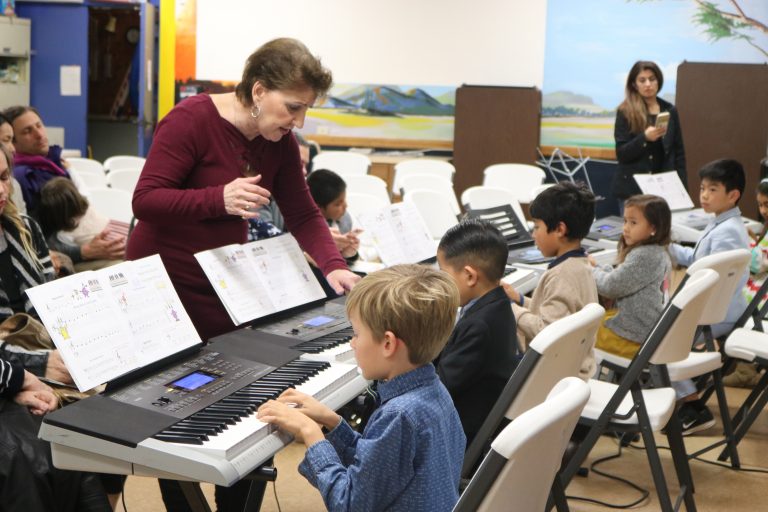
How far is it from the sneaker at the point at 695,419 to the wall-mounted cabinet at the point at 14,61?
7216 millimetres

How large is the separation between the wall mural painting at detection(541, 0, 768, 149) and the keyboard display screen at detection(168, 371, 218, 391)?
26.1 feet

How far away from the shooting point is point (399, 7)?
10.0 metres

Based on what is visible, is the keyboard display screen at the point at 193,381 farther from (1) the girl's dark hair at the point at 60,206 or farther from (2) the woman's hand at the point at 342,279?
(1) the girl's dark hair at the point at 60,206

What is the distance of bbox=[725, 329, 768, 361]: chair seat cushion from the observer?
390 cm

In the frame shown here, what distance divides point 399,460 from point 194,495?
0.58 m

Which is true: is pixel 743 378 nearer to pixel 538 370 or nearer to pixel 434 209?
pixel 434 209

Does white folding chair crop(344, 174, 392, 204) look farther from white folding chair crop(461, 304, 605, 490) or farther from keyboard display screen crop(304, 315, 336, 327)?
white folding chair crop(461, 304, 605, 490)

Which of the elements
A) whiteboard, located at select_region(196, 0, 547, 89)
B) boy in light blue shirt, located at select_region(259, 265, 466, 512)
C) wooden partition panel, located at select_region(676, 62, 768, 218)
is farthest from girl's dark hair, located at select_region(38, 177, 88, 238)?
wooden partition panel, located at select_region(676, 62, 768, 218)

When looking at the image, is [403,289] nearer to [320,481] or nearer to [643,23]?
[320,481]

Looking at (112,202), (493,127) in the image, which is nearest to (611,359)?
(112,202)

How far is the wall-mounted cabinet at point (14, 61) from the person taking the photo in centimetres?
892

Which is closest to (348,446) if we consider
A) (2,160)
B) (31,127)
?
(2,160)

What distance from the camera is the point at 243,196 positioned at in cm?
236

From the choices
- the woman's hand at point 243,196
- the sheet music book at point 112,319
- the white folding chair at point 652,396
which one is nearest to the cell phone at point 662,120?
the white folding chair at point 652,396
